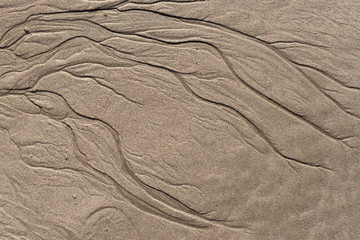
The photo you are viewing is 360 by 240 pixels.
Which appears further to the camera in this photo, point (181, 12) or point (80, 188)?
point (181, 12)

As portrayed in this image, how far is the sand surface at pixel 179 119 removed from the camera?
2490 mm

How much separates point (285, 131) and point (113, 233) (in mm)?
2066

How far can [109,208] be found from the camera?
2480 mm

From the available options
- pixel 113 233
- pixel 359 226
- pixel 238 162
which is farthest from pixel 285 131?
pixel 113 233

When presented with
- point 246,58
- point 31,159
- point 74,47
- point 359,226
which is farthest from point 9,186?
point 359,226

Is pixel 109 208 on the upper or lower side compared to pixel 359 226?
upper

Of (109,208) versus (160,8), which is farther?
(160,8)

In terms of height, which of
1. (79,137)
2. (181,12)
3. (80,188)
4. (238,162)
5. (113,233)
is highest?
(181,12)

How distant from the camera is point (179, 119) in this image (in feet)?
8.50

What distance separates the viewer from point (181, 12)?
272 cm

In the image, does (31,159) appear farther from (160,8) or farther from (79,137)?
(160,8)

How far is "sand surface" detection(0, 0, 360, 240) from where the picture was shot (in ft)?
8.17

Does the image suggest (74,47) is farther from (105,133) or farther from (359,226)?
(359,226)

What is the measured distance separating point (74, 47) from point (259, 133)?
221 centimetres
